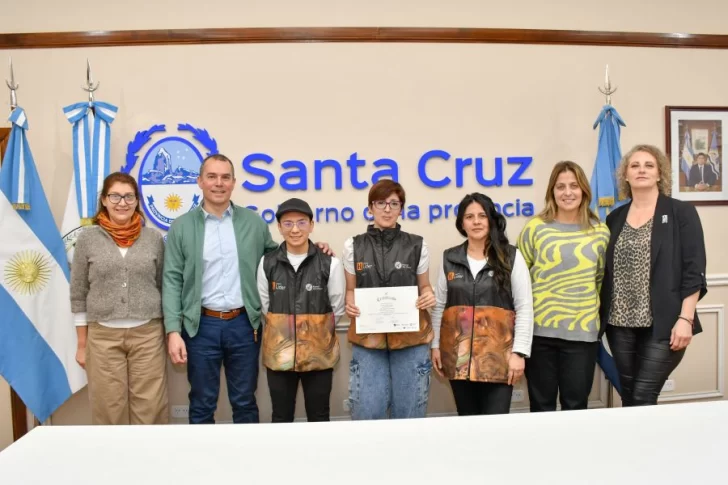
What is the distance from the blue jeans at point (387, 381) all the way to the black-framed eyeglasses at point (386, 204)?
725mm

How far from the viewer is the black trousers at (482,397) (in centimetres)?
219

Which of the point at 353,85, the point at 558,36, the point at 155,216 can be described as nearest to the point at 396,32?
the point at 353,85

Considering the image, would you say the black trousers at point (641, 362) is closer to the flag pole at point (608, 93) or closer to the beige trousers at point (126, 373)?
the flag pole at point (608, 93)

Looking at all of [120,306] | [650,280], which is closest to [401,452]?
[650,280]

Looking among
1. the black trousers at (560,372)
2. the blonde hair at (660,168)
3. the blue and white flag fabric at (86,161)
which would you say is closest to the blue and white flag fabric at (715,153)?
the blonde hair at (660,168)

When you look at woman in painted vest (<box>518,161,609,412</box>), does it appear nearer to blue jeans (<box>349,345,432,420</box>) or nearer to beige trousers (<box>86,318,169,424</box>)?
blue jeans (<box>349,345,432,420</box>)

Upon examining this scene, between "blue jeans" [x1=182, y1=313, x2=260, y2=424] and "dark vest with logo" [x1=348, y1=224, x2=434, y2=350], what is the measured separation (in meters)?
0.67

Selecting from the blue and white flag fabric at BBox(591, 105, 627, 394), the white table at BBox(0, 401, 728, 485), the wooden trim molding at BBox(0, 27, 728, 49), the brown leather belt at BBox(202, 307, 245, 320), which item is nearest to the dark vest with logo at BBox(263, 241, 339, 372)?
the brown leather belt at BBox(202, 307, 245, 320)

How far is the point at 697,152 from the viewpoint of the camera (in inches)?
129

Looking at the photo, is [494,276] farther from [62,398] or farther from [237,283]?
[62,398]

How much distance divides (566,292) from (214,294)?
6.15 feet

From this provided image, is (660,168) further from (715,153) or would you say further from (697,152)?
(715,153)

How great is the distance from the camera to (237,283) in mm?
2445

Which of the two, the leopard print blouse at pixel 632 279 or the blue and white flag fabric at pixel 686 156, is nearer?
the leopard print blouse at pixel 632 279
